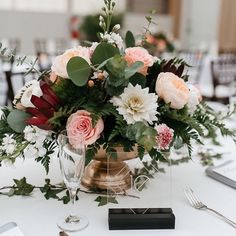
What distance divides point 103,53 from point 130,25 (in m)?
6.16

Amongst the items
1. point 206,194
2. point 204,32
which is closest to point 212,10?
point 204,32

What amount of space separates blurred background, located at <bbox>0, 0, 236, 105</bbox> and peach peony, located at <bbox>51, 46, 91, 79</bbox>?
337 centimetres

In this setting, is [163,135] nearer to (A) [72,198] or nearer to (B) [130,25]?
(A) [72,198]

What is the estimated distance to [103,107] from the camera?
2.83 ft

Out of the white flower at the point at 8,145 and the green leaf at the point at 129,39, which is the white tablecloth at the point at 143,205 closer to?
the white flower at the point at 8,145

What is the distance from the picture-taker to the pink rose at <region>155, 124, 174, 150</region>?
84 cm

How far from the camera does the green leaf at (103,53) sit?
87 cm

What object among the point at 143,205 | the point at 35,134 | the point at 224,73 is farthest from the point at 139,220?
the point at 224,73

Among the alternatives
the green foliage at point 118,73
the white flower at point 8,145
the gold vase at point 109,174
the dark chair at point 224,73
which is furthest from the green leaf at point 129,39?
the dark chair at point 224,73

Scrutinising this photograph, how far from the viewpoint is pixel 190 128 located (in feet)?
3.00

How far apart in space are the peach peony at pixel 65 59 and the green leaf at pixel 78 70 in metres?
0.04

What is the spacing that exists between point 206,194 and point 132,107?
350mm

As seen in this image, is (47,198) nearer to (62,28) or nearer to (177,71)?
(177,71)

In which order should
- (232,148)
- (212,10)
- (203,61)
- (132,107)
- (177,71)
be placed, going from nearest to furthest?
(132,107) → (177,71) → (232,148) → (203,61) → (212,10)
